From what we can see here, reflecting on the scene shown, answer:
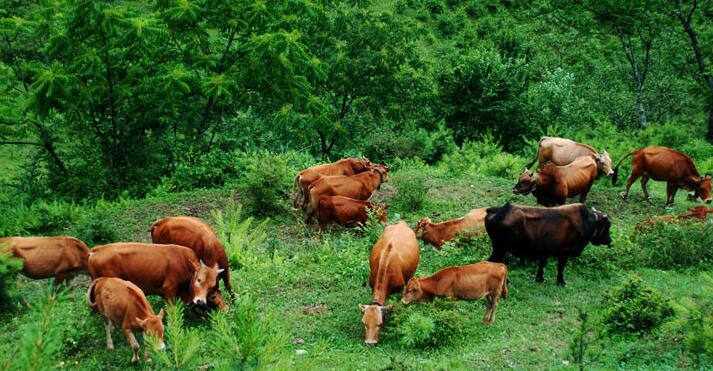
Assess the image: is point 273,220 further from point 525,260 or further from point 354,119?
point 354,119

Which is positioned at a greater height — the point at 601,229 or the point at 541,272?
the point at 601,229

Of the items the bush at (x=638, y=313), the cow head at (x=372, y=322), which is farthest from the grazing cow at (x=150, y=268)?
the bush at (x=638, y=313)

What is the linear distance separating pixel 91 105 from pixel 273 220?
6195 mm

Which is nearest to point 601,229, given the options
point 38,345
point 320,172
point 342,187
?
point 342,187

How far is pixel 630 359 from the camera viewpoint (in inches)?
336

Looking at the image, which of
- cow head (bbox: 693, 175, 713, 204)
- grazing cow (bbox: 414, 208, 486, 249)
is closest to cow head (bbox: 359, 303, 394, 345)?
grazing cow (bbox: 414, 208, 486, 249)

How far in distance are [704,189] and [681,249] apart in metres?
4.87

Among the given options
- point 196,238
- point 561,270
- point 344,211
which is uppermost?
point 196,238

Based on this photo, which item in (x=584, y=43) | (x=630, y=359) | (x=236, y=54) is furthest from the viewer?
(x=584, y=43)

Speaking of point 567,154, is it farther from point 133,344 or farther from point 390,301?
point 133,344

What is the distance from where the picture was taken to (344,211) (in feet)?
45.0

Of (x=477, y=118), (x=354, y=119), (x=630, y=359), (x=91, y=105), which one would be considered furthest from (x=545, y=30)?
(x=630, y=359)

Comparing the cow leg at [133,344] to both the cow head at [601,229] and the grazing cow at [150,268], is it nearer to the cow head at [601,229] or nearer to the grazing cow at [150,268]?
the grazing cow at [150,268]

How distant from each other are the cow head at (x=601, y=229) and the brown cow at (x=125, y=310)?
22.8 feet
